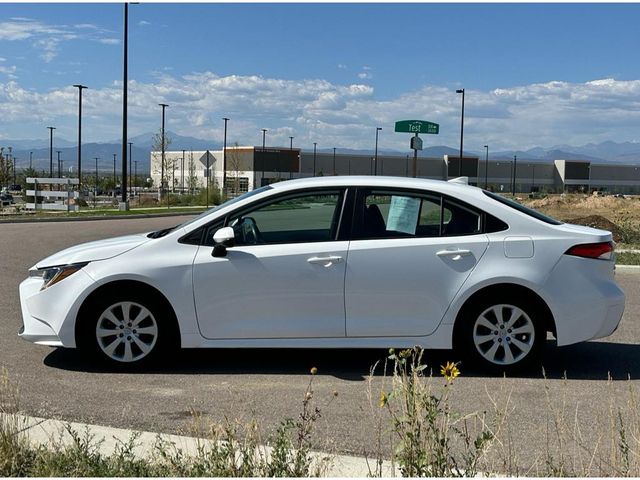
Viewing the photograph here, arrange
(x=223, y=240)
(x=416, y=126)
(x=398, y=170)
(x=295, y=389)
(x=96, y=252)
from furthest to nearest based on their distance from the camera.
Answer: (x=398, y=170), (x=416, y=126), (x=96, y=252), (x=223, y=240), (x=295, y=389)

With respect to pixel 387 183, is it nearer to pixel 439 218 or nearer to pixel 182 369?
pixel 439 218

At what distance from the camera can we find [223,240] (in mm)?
6395

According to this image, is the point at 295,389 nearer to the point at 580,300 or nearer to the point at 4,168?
the point at 580,300

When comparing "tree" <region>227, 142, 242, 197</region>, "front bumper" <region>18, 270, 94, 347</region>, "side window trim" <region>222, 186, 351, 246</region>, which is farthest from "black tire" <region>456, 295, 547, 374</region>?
"tree" <region>227, 142, 242, 197</region>

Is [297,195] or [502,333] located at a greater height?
[297,195]

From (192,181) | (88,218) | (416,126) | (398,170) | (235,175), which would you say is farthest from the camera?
→ (398,170)

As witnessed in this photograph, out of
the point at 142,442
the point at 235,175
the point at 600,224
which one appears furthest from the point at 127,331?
the point at 235,175

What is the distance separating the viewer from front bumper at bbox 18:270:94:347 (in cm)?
649

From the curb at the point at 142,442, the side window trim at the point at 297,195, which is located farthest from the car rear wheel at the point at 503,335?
the curb at the point at 142,442

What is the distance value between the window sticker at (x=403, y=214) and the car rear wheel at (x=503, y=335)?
0.90 metres

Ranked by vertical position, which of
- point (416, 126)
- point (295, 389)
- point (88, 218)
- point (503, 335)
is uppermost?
point (416, 126)

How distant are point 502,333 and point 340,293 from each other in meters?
1.44

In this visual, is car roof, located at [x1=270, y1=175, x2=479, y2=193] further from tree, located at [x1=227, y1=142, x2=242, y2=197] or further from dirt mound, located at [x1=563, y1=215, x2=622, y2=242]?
tree, located at [x1=227, y1=142, x2=242, y2=197]

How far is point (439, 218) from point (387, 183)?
1.86 feet
